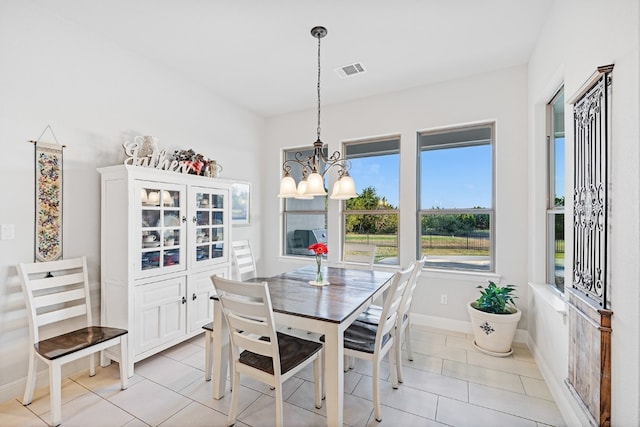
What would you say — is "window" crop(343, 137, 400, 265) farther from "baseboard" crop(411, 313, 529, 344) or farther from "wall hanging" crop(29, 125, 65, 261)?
"wall hanging" crop(29, 125, 65, 261)

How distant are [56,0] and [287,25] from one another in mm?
1761

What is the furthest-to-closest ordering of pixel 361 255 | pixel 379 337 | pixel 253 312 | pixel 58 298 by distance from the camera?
pixel 361 255
pixel 58 298
pixel 379 337
pixel 253 312

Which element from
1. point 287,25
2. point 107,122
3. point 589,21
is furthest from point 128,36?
point 589,21

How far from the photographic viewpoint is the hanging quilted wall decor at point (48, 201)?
232 cm

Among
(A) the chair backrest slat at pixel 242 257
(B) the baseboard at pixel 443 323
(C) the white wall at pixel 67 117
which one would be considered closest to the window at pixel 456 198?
(B) the baseboard at pixel 443 323

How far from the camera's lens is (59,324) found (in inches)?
96.1

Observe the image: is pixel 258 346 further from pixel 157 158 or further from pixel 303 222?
pixel 303 222

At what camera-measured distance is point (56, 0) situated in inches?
89.7

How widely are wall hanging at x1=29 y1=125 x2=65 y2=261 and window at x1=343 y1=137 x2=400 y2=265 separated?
3097mm

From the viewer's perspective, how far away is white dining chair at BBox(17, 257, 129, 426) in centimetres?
196

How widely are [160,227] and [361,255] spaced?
2.15 meters

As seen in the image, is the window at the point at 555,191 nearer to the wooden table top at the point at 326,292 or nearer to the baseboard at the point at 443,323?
the baseboard at the point at 443,323

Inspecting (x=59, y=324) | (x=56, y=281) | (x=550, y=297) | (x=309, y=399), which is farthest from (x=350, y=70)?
(x=59, y=324)

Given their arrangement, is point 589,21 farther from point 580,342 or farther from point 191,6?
point 191,6
